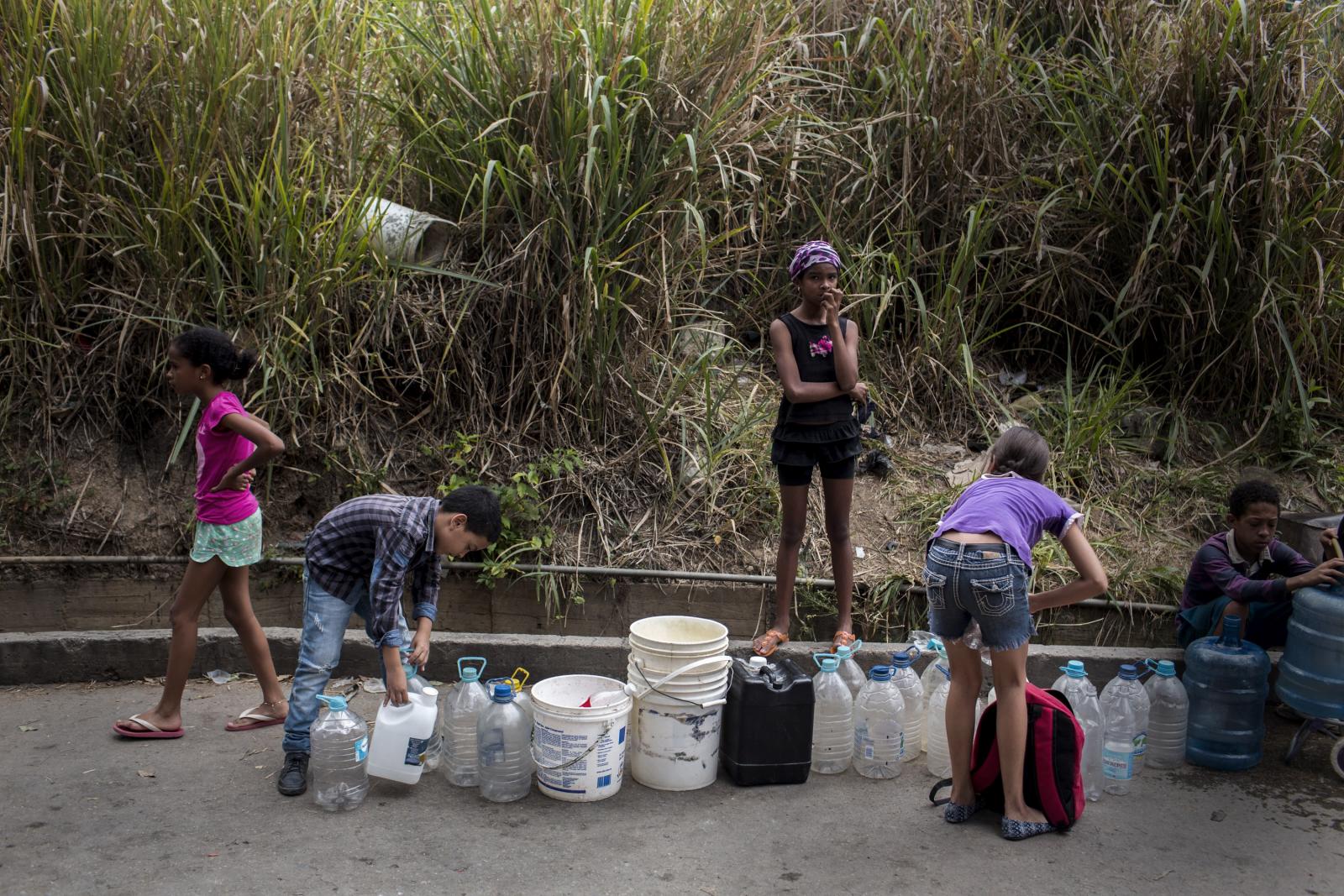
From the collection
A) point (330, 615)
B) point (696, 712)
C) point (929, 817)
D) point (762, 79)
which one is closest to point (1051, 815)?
point (929, 817)

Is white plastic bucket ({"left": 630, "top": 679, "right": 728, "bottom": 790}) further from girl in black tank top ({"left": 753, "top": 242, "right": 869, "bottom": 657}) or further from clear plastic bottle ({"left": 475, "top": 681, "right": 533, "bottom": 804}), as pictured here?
girl in black tank top ({"left": 753, "top": 242, "right": 869, "bottom": 657})

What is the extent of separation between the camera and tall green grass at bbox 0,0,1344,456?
5895mm

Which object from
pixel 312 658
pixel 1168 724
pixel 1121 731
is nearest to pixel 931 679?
pixel 1121 731

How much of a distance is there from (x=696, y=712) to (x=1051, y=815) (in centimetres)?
141

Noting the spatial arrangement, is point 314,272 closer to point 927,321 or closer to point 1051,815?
point 927,321

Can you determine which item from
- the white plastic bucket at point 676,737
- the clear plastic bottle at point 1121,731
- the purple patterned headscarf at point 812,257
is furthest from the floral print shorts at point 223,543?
the clear plastic bottle at point 1121,731

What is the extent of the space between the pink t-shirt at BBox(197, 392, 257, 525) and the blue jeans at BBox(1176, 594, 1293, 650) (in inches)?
176

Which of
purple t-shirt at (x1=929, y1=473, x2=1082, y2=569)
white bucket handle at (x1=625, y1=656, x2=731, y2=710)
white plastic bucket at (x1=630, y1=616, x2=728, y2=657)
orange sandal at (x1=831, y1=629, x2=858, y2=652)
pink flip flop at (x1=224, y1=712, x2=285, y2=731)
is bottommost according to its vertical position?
pink flip flop at (x1=224, y1=712, x2=285, y2=731)

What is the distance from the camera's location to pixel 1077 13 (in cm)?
813

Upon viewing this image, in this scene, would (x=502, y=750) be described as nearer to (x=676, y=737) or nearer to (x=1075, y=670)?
(x=676, y=737)

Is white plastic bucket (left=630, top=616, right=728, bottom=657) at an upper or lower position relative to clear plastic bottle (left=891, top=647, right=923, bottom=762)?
upper

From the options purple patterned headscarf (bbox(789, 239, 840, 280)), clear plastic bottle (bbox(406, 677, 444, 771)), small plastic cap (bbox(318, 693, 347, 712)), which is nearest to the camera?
small plastic cap (bbox(318, 693, 347, 712))

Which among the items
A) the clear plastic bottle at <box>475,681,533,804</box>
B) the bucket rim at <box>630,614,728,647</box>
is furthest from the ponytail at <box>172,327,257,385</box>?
the bucket rim at <box>630,614,728,647</box>

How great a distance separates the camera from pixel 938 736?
15.2 ft
